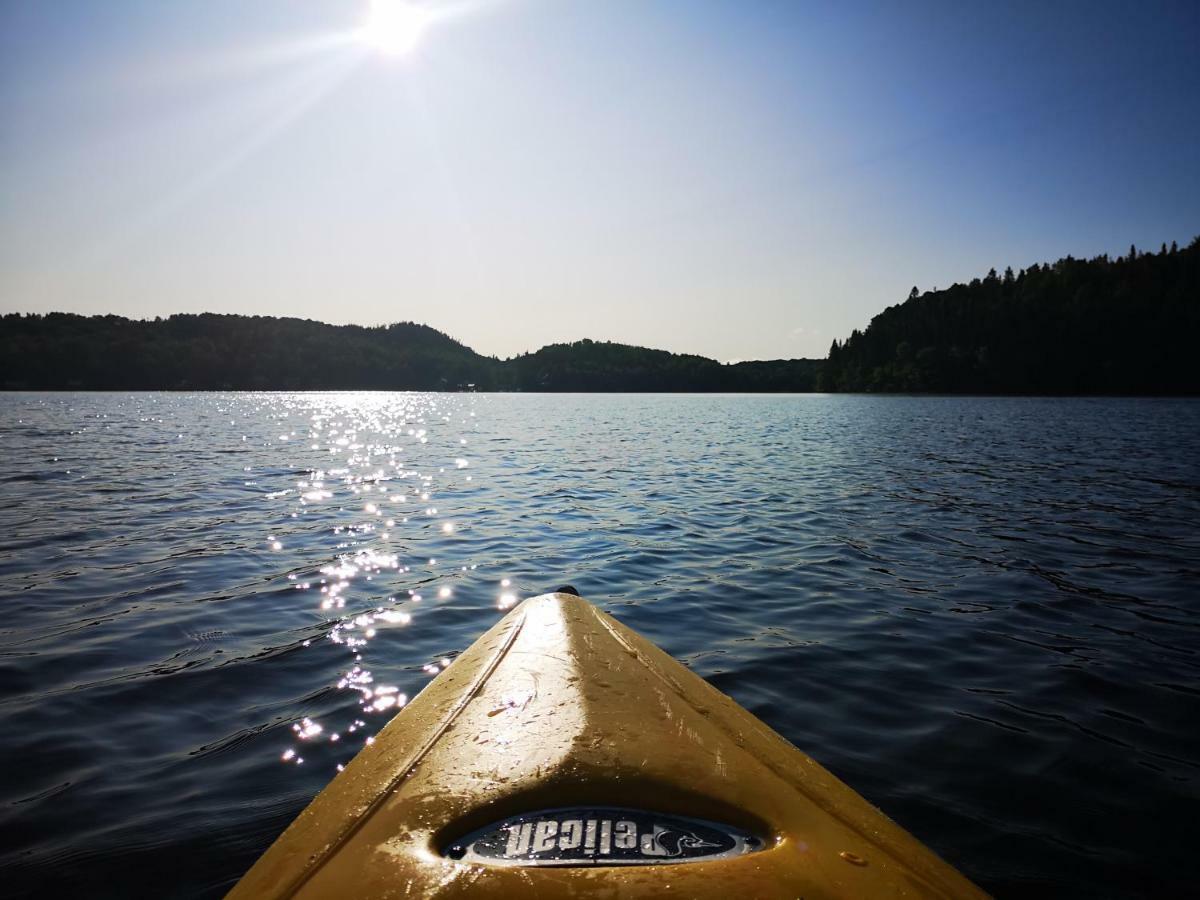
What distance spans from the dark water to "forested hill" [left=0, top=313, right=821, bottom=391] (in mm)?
144612

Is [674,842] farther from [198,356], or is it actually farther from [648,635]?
[198,356]

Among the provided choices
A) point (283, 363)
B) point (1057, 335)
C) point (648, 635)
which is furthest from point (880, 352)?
point (648, 635)

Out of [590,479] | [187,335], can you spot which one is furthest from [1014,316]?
[187,335]

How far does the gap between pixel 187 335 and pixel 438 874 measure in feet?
593

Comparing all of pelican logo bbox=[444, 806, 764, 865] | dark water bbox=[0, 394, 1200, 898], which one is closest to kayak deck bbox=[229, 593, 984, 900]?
pelican logo bbox=[444, 806, 764, 865]

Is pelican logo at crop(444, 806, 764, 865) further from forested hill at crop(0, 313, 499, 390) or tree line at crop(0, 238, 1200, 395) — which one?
forested hill at crop(0, 313, 499, 390)

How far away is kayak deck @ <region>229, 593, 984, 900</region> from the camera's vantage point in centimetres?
190

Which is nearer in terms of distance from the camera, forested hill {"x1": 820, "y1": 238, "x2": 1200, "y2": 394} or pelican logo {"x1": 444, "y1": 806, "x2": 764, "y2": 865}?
pelican logo {"x1": 444, "y1": 806, "x2": 764, "y2": 865}

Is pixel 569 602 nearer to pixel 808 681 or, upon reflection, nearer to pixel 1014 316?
pixel 808 681

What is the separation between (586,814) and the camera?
227 centimetres

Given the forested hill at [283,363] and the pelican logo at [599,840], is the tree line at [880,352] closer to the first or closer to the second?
the forested hill at [283,363]

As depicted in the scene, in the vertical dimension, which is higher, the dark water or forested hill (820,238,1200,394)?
forested hill (820,238,1200,394)

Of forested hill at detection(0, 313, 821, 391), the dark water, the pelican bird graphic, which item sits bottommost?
the dark water

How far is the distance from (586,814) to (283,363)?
17115 cm
